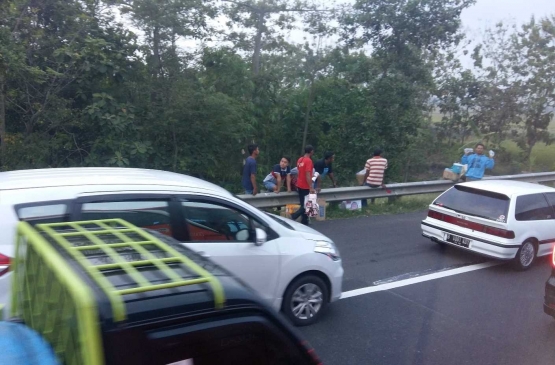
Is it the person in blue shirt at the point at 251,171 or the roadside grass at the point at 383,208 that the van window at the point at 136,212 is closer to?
the person in blue shirt at the point at 251,171

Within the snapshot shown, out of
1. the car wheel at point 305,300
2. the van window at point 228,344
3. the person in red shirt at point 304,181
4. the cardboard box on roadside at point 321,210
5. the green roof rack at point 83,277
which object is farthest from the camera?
the cardboard box on roadside at point 321,210

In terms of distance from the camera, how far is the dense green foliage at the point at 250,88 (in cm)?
1218

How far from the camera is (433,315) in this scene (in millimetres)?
6676

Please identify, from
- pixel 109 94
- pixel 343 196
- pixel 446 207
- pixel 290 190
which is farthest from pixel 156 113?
pixel 446 207

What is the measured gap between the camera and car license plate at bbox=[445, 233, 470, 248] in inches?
352

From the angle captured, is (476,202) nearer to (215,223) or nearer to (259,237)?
(259,237)

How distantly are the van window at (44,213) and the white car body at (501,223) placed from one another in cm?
655

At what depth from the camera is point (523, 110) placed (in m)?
22.7

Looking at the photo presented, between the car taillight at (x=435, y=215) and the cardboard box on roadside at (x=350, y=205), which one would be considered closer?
the car taillight at (x=435, y=215)

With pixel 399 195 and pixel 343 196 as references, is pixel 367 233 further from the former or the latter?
pixel 399 195

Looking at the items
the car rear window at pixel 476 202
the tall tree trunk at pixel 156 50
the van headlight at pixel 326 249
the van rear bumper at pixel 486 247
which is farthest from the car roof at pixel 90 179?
the tall tree trunk at pixel 156 50

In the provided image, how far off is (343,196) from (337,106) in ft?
24.8

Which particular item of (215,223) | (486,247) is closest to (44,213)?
(215,223)

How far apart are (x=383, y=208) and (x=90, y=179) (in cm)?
953
